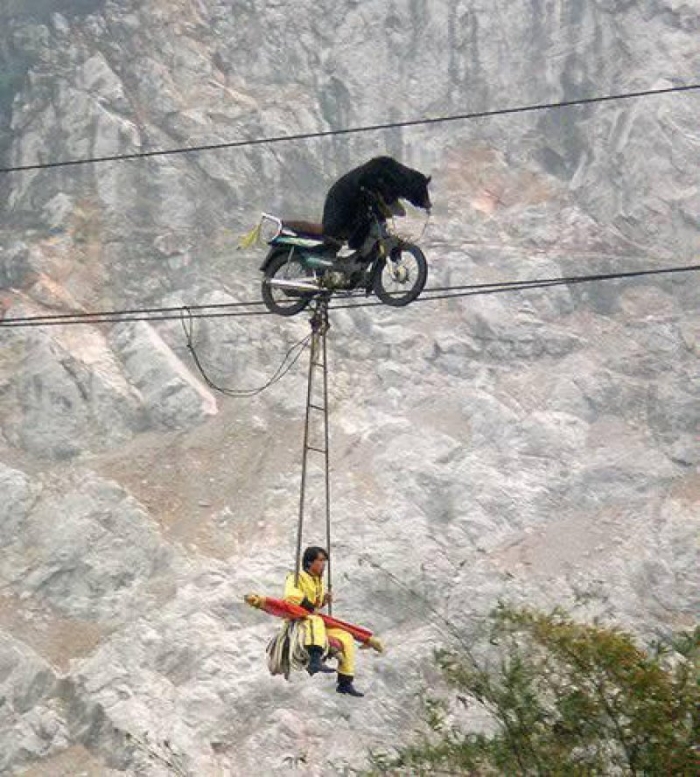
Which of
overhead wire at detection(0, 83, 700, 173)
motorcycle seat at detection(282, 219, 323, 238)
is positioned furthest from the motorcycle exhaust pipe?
overhead wire at detection(0, 83, 700, 173)

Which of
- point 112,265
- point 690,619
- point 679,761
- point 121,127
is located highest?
point 679,761

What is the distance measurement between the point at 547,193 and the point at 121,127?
14.5 meters

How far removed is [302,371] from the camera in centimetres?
3650

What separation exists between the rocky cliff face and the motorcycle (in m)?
12.6

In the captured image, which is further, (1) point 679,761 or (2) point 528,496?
(2) point 528,496

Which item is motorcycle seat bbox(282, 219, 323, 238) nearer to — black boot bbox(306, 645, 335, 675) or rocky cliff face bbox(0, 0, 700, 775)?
black boot bbox(306, 645, 335, 675)

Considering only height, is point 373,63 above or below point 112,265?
above

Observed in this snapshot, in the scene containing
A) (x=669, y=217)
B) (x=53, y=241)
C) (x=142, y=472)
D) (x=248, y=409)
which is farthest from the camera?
(x=669, y=217)

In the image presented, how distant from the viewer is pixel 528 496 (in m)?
33.5

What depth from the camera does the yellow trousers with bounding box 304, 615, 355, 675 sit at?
41.7ft

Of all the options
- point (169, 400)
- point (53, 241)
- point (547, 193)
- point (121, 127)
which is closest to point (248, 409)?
point (169, 400)

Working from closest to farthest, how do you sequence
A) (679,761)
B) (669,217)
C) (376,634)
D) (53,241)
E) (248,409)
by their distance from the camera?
(679,761) < (376,634) < (248,409) < (53,241) < (669,217)

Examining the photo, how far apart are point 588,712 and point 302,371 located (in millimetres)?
24766

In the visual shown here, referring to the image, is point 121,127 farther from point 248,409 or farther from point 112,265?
point 248,409
